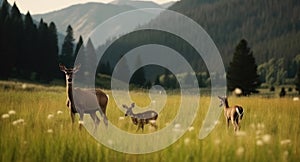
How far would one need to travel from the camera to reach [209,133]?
29.8 feet

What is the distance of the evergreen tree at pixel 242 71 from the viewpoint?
6850 cm

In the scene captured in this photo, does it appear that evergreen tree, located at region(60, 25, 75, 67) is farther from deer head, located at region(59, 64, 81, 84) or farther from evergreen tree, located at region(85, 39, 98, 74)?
deer head, located at region(59, 64, 81, 84)

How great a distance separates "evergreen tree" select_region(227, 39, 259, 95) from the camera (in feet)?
225

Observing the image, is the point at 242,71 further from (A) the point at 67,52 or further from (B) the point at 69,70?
(B) the point at 69,70

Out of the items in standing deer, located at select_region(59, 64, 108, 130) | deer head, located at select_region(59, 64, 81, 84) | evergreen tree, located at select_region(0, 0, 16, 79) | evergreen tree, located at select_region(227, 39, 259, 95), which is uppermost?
evergreen tree, located at select_region(0, 0, 16, 79)

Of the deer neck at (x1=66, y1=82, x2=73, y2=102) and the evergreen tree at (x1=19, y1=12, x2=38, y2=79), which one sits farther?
the evergreen tree at (x1=19, y1=12, x2=38, y2=79)

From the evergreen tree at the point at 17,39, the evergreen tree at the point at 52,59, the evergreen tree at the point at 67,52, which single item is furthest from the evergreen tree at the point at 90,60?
the evergreen tree at the point at 17,39

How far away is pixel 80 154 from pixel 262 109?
8.42 m

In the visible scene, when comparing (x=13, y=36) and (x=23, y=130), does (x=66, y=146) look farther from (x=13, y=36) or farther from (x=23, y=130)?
(x=13, y=36)

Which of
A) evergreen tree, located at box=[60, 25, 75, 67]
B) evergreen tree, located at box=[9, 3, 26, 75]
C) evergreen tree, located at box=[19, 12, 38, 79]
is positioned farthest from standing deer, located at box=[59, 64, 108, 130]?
evergreen tree, located at box=[60, 25, 75, 67]

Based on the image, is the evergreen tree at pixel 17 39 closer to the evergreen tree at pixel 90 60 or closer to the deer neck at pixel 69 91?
the evergreen tree at pixel 90 60

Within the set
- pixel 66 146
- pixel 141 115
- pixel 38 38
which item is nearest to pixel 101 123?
pixel 141 115

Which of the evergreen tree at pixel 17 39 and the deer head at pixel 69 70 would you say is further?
the evergreen tree at pixel 17 39

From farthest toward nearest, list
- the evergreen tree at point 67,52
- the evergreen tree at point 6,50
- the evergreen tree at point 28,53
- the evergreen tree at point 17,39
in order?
the evergreen tree at point 67,52 → the evergreen tree at point 28,53 → the evergreen tree at point 17,39 → the evergreen tree at point 6,50
